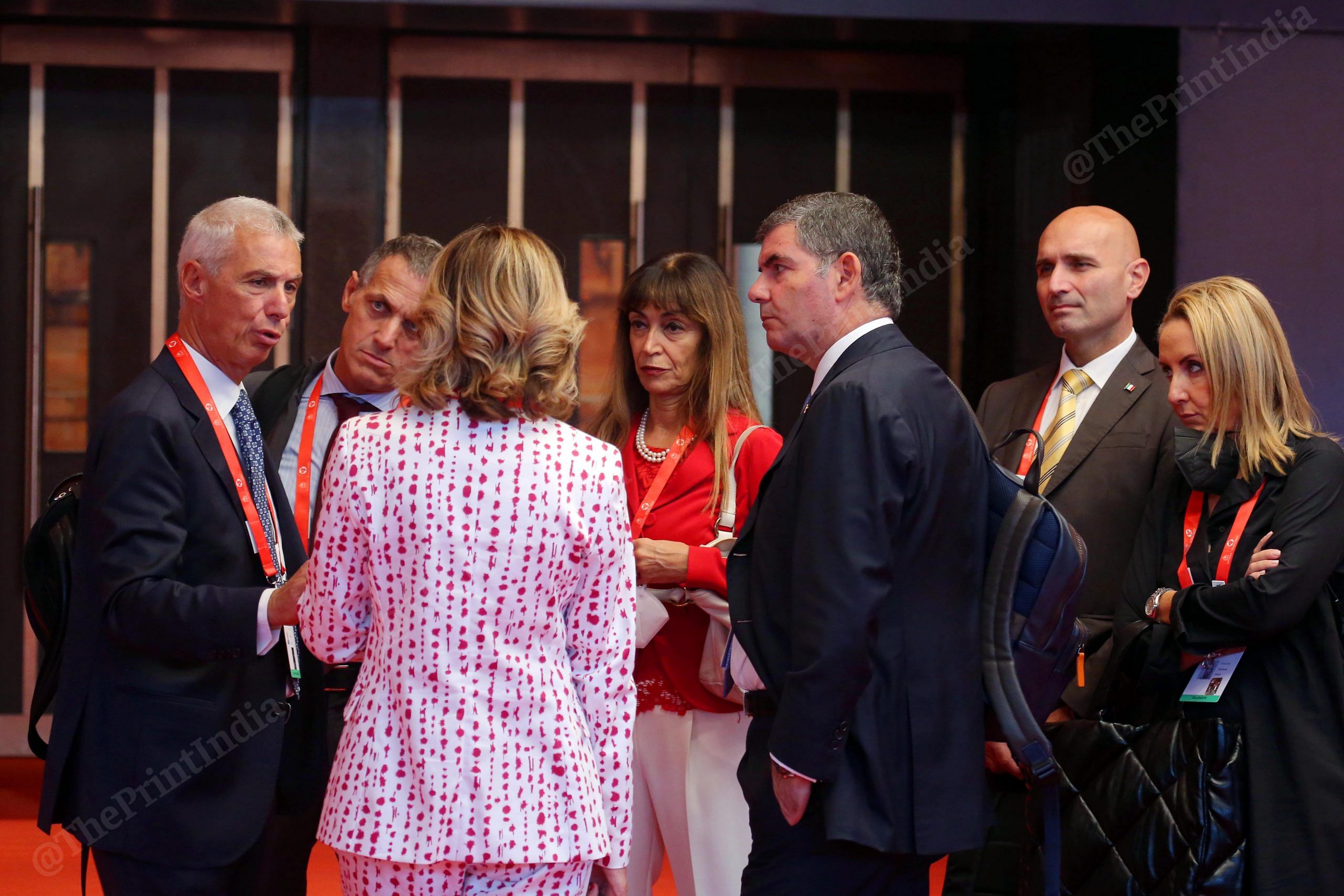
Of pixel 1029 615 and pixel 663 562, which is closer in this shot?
pixel 1029 615

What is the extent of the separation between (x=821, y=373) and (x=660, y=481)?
26.7 inches

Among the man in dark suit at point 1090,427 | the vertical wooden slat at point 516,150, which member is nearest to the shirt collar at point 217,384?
the man in dark suit at point 1090,427

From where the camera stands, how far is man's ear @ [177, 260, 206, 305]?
2.41 m

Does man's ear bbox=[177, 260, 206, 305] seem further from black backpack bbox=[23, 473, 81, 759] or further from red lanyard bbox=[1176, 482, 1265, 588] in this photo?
red lanyard bbox=[1176, 482, 1265, 588]

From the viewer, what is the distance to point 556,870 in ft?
5.87

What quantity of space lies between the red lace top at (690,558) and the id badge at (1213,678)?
1002 millimetres

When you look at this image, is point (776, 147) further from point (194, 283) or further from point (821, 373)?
point (194, 283)

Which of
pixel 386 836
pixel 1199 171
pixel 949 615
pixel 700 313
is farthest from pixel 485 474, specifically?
pixel 1199 171

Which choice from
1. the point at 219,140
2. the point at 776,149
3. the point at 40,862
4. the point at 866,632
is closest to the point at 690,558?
the point at 866,632

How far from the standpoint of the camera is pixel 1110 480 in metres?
3.07

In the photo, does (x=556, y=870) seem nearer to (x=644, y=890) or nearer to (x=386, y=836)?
(x=386, y=836)

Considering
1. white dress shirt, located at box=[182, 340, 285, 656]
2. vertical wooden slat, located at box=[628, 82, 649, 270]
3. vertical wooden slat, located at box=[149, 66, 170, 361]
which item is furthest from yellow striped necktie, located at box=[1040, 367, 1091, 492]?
vertical wooden slat, located at box=[149, 66, 170, 361]

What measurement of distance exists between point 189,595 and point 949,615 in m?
1.29

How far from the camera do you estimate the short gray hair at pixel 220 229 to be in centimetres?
243
